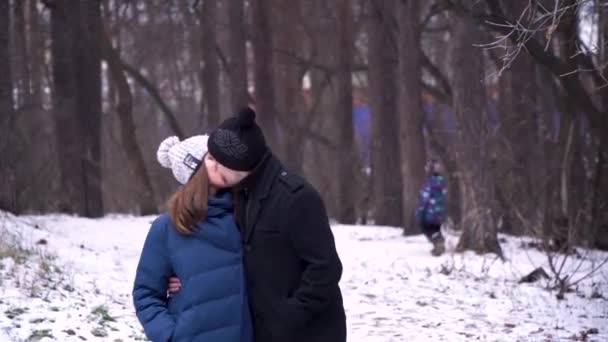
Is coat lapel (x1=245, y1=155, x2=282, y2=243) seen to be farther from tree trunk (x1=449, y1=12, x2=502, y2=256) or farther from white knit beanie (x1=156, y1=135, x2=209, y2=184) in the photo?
tree trunk (x1=449, y1=12, x2=502, y2=256)

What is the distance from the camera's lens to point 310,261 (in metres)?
3.86

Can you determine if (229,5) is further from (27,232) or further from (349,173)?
(27,232)

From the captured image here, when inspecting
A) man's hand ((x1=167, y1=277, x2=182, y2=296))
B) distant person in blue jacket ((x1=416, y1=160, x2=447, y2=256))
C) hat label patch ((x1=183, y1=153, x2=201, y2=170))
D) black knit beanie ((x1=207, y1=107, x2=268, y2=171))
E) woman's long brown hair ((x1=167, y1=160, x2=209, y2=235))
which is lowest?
distant person in blue jacket ((x1=416, y1=160, x2=447, y2=256))

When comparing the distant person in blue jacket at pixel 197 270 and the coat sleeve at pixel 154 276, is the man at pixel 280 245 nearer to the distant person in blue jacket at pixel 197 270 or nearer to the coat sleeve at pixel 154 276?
the distant person in blue jacket at pixel 197 270

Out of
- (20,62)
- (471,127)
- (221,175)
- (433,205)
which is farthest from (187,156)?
(20,62)

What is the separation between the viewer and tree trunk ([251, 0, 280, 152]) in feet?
76.2

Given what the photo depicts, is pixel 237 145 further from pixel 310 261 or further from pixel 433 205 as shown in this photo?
pixel 433 205

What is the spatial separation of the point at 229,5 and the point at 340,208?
6.50m

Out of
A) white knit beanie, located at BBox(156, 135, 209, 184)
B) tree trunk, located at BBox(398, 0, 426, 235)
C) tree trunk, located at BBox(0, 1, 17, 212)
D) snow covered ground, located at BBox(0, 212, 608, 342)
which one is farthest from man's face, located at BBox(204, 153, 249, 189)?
tree trunk, located at BBox(398, 0, 426, 235)

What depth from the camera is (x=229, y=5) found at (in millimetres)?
24812

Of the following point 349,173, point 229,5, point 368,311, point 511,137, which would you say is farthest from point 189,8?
point 368,311

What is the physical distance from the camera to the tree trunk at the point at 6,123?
15.9m

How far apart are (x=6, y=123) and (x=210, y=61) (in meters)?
11.4

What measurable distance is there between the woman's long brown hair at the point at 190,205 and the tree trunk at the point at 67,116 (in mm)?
18920
